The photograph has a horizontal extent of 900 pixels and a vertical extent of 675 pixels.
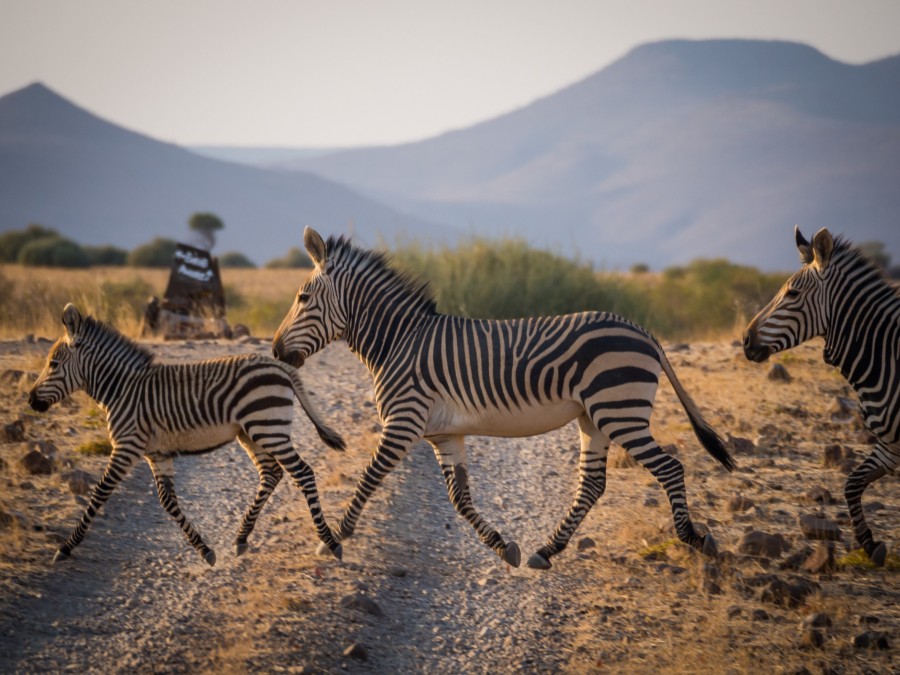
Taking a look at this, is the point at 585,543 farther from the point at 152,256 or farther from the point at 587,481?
the point at 152,256

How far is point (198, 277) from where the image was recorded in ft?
54.4

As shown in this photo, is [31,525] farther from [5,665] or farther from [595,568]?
[595,568]

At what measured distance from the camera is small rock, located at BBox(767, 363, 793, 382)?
12.9 m

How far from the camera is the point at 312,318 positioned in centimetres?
725

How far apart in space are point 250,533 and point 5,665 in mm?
2355

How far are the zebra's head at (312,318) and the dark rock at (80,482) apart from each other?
2033mm

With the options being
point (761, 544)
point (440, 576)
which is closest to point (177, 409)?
point (440, 576)

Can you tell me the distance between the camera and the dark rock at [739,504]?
7.84 metres

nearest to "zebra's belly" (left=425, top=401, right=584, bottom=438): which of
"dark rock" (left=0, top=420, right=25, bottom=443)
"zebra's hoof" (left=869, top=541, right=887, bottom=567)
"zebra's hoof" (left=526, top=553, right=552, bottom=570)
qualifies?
"zebra's hoof" (left=526, top=553, right=552, bottom=570)

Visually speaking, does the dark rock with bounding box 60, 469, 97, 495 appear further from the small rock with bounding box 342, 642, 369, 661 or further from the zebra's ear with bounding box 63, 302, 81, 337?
the small rock with bounding box 342, 642, 369, 661

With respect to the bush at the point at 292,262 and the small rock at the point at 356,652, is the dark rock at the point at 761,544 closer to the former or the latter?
the small rock at the point at 356,652

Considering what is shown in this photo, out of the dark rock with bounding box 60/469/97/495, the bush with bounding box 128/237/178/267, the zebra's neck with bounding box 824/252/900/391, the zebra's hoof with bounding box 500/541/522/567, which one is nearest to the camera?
the zebra's hoof with bounding box 500/541/522/567

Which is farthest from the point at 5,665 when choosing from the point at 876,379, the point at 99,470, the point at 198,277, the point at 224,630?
the point at 198,277

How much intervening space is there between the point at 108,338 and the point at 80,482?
1.32 metres
